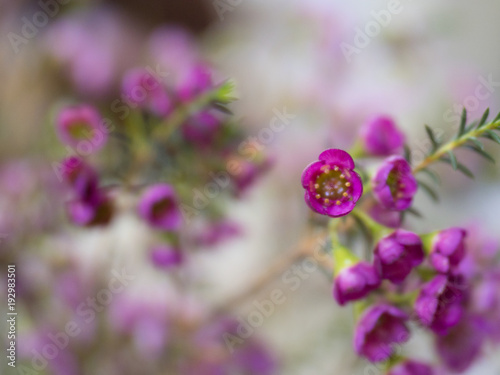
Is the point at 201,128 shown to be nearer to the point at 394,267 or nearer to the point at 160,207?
the point at 160,207

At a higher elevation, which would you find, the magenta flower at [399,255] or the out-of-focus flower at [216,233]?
the magenta flower at [399,255]

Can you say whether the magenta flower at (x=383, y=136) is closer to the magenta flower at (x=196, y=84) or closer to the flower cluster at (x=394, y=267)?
the flower cluster at (x=394, y=267)

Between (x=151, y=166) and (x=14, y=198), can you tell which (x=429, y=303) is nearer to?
(x=151, y=166)

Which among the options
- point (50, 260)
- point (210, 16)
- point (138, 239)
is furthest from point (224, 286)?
point (210, 16)

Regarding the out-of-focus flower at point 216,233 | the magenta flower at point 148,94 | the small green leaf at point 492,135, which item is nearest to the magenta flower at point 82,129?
the magenta flower at point 148,94

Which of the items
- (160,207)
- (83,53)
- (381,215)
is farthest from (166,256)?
(83,53)

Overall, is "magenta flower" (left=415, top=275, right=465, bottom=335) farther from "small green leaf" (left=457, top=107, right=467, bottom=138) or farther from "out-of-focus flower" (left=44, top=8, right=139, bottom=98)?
"out-of-focus flower" (left=44, top=8, right=139, bottom=98)

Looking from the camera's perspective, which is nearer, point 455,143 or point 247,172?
point 455,143

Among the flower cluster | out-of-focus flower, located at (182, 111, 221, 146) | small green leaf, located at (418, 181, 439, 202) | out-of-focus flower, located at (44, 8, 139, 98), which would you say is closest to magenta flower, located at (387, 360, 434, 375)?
the flower cluster
